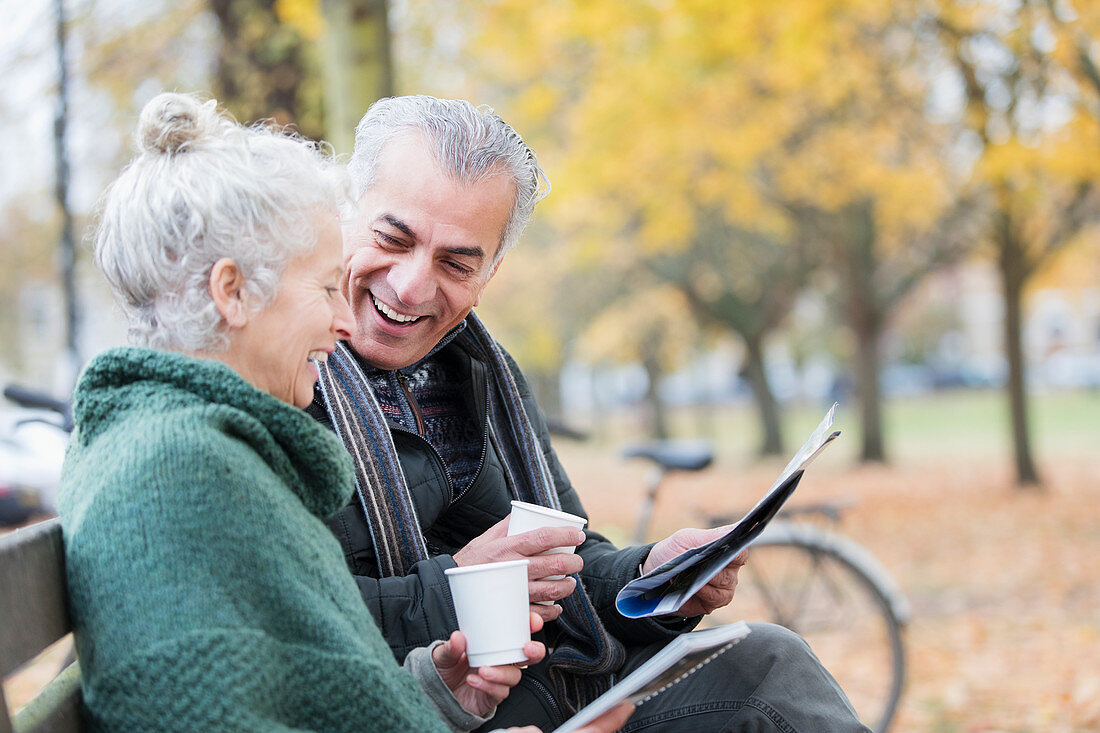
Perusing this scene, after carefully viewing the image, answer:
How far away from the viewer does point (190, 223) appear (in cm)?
137

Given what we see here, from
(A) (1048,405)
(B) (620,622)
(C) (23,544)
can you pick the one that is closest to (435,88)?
(B) (620,622)

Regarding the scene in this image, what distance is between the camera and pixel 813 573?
442 centimetres

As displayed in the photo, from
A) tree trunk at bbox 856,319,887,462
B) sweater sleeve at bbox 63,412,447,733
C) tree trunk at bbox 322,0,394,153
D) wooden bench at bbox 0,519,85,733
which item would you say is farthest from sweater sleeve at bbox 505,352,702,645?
tree trunk at bbox 856,319,887,462

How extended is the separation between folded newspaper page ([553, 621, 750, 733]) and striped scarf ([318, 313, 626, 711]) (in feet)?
1.46

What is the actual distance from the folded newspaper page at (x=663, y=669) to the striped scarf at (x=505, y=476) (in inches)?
17.6

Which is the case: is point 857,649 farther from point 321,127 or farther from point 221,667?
point 221,667

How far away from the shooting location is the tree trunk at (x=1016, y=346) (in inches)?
464

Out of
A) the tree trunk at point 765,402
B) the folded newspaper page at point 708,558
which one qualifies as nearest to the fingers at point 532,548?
the folded newspaper page at point 708,558

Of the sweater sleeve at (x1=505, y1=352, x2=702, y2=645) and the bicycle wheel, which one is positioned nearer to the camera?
the sweater sleeve at (x1=505, y1=352, x2=702, y2=645)

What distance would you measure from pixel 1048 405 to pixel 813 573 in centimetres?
3682

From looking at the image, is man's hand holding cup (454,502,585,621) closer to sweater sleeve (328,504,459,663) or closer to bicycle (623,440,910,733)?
sweater sleeve (328,504,459,663)

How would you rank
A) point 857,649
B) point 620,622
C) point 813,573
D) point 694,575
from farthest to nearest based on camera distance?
point 857,649 → point 813,573 → point 620,622 → point 694,575

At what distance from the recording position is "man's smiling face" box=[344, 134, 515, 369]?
80.7 inches

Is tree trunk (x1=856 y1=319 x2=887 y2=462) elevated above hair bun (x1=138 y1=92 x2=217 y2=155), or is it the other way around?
hair bun (x1=138 y1=92 x2=217 y2=155)
